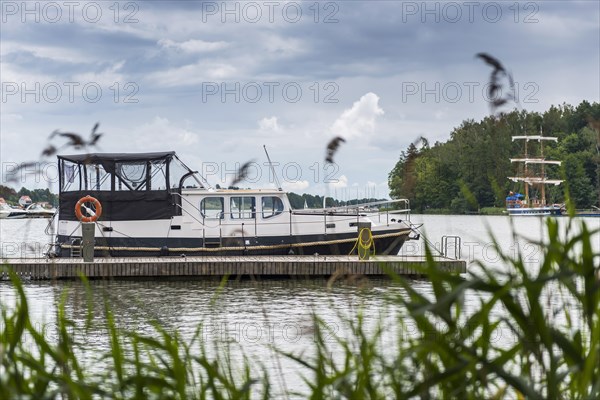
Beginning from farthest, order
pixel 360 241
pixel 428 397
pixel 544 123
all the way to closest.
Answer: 1. pixel 360 241
2. pixel 544 123
3. pixel 428 397

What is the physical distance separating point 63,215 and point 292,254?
581 centimetres

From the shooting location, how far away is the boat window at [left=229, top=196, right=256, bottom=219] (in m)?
22.2

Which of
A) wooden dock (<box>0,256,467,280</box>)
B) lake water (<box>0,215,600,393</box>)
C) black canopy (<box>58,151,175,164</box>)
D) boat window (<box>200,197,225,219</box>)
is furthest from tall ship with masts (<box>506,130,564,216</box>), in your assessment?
black canopy (<box>58,151,175,164</box>)

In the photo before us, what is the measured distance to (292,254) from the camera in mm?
22562

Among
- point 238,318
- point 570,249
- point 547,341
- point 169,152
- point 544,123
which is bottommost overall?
point 238,318

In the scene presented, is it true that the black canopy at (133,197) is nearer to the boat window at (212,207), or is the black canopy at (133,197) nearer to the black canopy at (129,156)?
the black canopy at (129,156)

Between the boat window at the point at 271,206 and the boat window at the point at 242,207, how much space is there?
10.8 inches

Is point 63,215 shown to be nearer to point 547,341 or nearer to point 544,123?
point 544,123

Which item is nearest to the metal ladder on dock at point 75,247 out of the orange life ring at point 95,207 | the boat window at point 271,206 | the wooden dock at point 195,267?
the orange life ring at point 95,207

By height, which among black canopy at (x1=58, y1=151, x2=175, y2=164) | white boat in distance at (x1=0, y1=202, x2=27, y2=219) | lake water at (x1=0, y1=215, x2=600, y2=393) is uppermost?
white boat in distance at (x1=0, y1=202, x2=27, y2=219)

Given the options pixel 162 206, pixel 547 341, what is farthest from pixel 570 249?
pixel 162 206

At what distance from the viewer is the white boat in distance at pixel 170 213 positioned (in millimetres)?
22016

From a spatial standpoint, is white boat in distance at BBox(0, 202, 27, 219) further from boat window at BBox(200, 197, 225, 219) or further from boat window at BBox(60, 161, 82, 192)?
boat window at BBox(200, 197, 225, 219)

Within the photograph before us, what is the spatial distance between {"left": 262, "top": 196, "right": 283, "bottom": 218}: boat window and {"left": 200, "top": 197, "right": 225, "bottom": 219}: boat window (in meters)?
1.03
